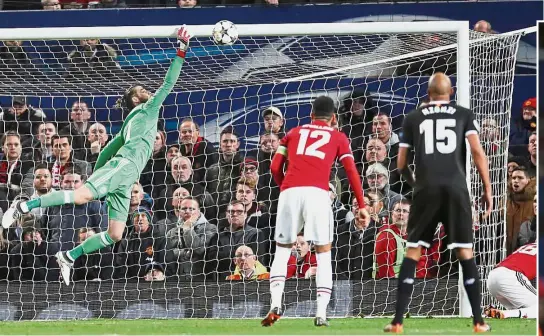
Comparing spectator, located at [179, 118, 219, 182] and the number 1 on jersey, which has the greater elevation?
spectator, located at [179, 118, 219, 182]

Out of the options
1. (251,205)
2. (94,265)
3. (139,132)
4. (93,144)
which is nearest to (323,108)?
(139,132)

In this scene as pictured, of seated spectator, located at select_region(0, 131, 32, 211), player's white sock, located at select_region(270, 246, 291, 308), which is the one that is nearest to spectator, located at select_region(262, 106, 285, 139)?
seated spectator, located at select_region(0, 131, 32, 211)

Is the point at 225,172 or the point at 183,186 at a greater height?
the point at 225,172

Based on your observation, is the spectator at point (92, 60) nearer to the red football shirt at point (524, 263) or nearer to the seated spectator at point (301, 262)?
the seated spectator at point (301, 262)

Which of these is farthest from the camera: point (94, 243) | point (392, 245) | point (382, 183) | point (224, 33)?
point (382, 183)

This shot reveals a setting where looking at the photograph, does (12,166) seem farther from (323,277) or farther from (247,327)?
(323,277)

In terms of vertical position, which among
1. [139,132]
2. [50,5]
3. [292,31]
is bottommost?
[139,132]

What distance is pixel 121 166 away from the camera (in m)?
11.1

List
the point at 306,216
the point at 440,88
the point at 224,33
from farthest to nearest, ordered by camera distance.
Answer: the point at 224,33 < the point at 306,216 < the point at 440,88

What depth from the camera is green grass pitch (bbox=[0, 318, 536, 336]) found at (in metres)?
9.30

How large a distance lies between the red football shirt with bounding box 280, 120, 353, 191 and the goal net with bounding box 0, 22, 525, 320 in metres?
2.42

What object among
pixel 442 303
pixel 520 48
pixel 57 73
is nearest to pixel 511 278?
pixel 442 303

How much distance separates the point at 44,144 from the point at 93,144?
1.90 ft

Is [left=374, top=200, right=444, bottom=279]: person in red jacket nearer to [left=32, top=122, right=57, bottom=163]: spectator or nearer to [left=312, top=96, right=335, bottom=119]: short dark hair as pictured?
[left=312, top=96, right=335, bottom=119]: short dark hair
